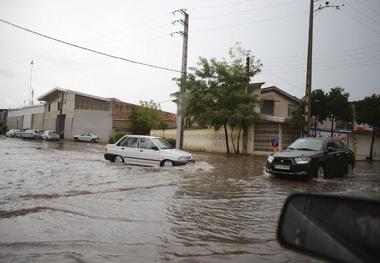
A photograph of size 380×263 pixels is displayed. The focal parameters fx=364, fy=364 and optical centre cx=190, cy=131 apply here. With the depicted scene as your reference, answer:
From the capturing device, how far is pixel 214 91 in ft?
101

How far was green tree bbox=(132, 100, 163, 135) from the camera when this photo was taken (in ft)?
182

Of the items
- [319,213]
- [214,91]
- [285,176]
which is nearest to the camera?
[319,213]

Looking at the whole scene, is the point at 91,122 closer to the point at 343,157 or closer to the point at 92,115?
the point at 92,115

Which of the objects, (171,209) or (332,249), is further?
(171,209)

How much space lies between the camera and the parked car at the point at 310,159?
1275 cm

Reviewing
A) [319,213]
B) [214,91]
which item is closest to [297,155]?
[319,213]

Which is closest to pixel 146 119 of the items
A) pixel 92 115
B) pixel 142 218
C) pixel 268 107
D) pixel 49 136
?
pixel 92 115

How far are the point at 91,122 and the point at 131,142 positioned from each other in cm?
4227

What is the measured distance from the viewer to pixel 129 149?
54.9 feet

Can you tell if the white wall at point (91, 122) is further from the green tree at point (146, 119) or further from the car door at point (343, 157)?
the car door at point (343, 157)

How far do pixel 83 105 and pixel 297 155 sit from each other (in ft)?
162

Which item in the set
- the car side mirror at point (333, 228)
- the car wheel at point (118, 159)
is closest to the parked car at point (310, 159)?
the car wheel at point (118, 159)

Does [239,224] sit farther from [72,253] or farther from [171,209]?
[72,253]

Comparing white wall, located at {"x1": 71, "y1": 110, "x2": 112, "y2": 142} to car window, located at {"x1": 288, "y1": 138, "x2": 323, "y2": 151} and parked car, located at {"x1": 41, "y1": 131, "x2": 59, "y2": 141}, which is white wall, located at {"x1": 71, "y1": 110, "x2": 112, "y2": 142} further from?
car window, located at {"x1": 288, "y1": 138, "x2": 323, "y2": 151}
